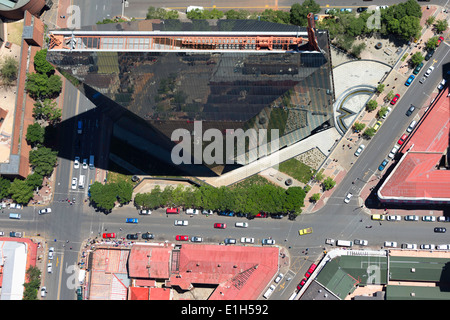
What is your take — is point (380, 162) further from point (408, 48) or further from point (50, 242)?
point (50, 242)

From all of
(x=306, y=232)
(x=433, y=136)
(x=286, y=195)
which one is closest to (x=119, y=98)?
(x=286, y=195)

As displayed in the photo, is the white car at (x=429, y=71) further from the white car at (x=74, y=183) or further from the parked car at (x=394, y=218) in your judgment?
the white car at (x=74, y=183)

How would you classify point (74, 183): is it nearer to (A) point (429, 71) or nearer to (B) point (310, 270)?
(B) point (310, 270)

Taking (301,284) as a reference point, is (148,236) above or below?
above

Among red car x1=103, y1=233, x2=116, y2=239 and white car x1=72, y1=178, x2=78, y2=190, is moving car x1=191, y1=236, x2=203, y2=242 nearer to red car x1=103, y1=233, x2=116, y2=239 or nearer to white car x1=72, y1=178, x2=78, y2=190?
red car x1=103, y1=233, x2=116, y2=239

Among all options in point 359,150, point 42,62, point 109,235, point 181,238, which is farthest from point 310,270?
point 42,62

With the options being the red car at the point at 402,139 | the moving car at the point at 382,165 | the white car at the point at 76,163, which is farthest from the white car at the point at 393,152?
the white car at the point at 76,163

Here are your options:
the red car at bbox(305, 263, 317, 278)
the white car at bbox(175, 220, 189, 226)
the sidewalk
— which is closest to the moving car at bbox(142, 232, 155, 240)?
the white car at bbox(175, 220, 189, 226)
